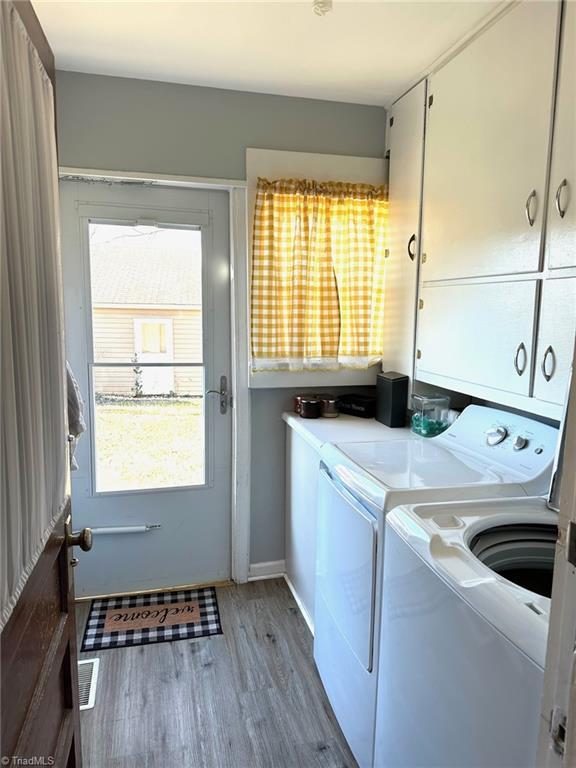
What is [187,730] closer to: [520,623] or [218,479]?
Result: [218,479]

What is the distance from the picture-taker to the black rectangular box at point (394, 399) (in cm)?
240

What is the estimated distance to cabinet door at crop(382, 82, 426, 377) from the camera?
2.27m

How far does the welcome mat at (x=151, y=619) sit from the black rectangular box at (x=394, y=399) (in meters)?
1.30

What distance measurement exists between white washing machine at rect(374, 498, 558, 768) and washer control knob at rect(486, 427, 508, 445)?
1.21ft

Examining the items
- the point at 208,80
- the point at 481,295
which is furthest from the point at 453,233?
the point at 208,80

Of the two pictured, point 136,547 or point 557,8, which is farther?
point 136,547

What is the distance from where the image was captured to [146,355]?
2.59 m

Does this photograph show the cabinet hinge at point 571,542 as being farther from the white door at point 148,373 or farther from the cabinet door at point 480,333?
the white door at point 148,373

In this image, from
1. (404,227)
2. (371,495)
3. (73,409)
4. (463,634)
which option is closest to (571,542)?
(463,634)

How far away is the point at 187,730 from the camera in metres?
1.85

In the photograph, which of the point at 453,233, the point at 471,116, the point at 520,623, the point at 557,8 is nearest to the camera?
the point at 520,623

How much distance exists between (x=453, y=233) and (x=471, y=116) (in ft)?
1.33

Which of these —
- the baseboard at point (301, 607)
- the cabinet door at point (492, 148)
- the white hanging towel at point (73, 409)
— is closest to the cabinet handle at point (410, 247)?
the cabinet door at point (492, 148)

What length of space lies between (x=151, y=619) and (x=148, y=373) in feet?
3.98
